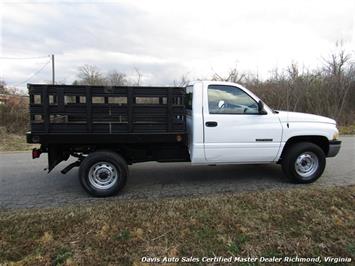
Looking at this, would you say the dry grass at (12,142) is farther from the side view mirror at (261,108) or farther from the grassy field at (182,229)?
the side view mirror at (261,108)

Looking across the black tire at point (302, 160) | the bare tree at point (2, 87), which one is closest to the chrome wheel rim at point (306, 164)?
the black tire at point (302, 160)

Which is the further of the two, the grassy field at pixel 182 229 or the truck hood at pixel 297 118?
the truck hood at pixel 297 118

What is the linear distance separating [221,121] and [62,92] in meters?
2.70

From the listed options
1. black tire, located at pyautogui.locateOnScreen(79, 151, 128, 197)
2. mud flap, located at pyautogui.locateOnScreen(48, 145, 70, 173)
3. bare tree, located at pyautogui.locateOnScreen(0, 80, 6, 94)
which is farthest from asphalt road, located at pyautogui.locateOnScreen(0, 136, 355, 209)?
bare tree, located at pyautogui.locateOnScreen(0, 80, 6, 94)

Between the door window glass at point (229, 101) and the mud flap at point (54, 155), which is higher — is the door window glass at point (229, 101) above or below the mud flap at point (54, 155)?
above

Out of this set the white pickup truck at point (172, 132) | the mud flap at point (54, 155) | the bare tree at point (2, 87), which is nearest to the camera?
the white pickup truck at point (172, 132)

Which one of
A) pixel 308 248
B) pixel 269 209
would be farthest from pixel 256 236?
pixel 269 209

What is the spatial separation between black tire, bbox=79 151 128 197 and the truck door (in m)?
1.57

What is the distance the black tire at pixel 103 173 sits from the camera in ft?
14.5

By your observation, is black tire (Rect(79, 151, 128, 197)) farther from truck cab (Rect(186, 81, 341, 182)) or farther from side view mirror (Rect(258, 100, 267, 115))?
side view mirror (Rect(258, 100, 267, 115))

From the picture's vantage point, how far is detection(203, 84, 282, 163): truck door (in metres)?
4.75

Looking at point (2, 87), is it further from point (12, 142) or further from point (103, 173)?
point (103, 173)

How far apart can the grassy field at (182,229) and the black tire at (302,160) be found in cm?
83

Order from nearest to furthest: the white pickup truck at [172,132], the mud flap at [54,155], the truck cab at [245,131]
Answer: the white pickup truck at [172,132], the mud flap at [54,155], the truck cab at [245,131]
